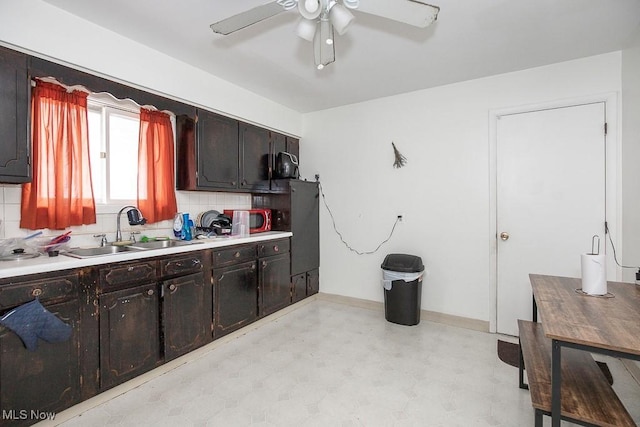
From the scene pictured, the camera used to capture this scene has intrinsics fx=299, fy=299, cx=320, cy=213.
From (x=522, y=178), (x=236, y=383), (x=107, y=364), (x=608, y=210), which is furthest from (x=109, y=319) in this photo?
(x=608, y=210)

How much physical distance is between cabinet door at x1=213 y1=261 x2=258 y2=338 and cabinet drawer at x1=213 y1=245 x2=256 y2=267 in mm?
49

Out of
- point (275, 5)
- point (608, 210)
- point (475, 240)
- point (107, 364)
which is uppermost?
point (275, 5)

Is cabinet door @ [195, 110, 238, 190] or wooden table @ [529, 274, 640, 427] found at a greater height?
cabinet door @ [195, 110, 238, 190]

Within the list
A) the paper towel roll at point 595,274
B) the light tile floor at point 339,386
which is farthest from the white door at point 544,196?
the paper towel roll at point 595,274

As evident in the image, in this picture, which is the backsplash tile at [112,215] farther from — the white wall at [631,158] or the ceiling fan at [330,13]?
the white wall at [631,158]

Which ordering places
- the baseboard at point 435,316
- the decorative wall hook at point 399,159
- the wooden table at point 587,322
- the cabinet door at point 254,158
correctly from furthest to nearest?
1. the decorative wall hook at point 399,159
2. the cabinet door at point 254,158
3. the baseboard at point 435,316
4. the wooden table at point 587,322

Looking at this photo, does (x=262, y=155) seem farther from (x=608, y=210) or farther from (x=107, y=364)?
(x=608, y=210)

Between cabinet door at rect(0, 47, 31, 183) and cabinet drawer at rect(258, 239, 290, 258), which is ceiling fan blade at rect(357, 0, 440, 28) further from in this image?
cabinet drawer at rect(258, 239, 290, 258)

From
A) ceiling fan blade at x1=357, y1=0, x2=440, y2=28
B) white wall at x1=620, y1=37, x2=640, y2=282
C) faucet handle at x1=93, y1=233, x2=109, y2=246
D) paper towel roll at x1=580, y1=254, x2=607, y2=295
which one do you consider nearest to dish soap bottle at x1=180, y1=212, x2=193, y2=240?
faucet handle at x1=93, y1=233, x2=109, y2=246

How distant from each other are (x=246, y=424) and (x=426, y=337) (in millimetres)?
1848

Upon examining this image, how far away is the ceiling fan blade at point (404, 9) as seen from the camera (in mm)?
1496

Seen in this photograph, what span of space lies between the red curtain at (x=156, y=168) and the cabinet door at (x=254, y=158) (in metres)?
0.72

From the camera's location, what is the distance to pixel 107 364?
1924mm

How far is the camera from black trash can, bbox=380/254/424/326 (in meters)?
3.10
